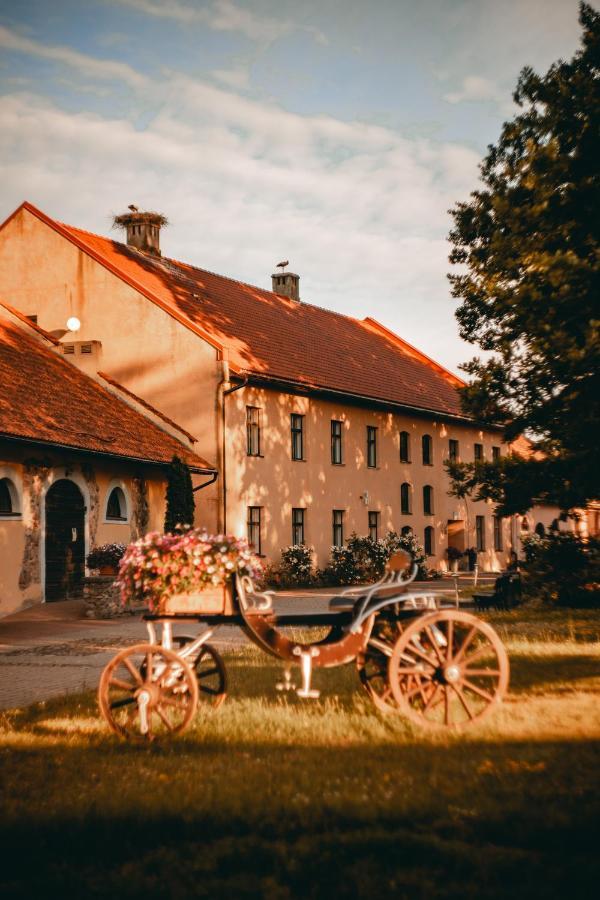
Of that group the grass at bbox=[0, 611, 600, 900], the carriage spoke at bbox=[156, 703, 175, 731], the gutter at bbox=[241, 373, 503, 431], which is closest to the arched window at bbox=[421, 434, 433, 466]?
the gutter at bbox=[241, 373, 503, 431]

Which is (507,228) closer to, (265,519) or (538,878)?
(265,519)

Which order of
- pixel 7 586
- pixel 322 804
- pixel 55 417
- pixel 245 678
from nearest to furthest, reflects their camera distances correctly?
pixel 322 804
pixel 245 678
pixel 7 586
pixel 55 417

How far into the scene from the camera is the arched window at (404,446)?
36.1m

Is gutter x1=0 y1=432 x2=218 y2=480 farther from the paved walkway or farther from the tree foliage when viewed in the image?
the paved walkway

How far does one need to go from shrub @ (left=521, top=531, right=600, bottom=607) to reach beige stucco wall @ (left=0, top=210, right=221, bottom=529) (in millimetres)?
12035

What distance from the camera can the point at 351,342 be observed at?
122 ft

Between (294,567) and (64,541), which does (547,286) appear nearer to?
(64,541)

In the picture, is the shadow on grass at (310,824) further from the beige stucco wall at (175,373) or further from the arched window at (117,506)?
the beige stucco wall at (175,373)

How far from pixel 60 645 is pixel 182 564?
807 cm

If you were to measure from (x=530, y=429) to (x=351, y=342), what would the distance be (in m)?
20.7

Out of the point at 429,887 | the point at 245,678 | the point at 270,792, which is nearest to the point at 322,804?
the point at 270,792

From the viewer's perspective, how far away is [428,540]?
37125 millimetres

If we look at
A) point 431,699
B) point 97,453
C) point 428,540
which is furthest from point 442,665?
point 428,540

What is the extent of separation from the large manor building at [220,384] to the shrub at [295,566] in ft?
1.19
